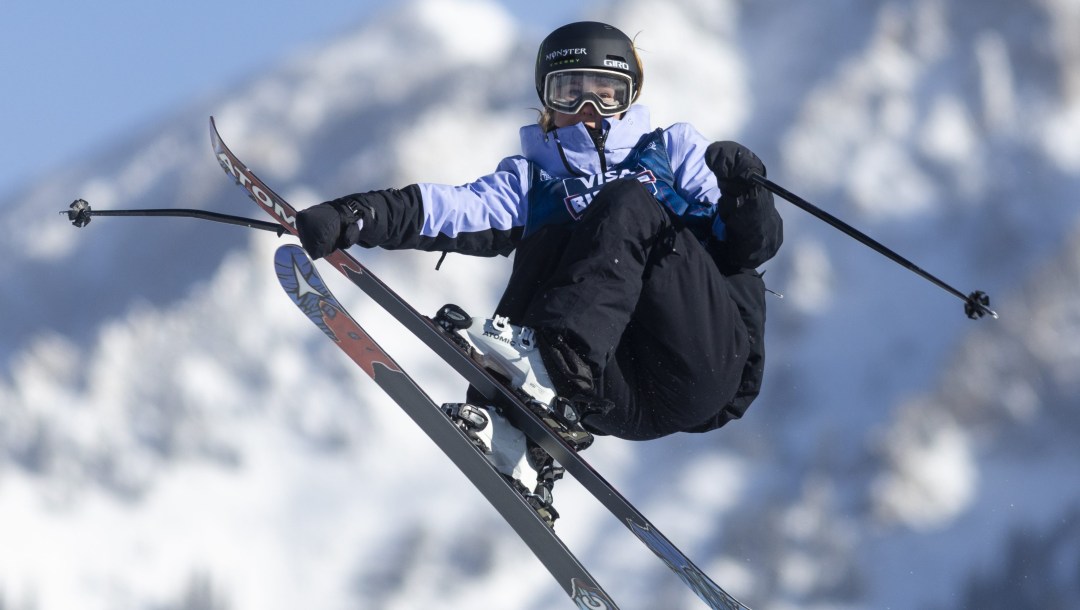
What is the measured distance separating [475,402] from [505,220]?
885mm

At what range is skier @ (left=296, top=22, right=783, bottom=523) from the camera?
6.03 metres

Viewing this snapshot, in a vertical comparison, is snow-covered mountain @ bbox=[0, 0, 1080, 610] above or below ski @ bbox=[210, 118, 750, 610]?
above

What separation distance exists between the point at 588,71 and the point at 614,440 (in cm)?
11466

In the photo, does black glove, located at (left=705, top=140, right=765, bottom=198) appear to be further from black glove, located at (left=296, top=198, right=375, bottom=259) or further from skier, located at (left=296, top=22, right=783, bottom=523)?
black glove, located at (left=296, top=198, right=375, bottom=259)

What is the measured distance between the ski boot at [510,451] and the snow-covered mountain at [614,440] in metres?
86.8

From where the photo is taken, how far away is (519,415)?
655cm

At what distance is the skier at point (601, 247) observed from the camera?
6.03 metres

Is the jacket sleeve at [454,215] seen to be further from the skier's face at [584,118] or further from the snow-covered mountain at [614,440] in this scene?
the snow-covered mountain at [614,440]

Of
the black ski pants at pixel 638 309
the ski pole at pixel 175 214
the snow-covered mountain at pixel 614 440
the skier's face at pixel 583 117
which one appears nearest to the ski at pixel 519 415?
the ski pole at pixel 175 214

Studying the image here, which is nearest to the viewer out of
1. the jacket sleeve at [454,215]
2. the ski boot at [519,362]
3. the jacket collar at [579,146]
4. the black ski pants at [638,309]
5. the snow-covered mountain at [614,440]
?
the black ski pants at [638,309]

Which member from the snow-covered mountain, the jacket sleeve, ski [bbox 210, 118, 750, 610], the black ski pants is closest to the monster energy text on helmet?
the jacket sleeve

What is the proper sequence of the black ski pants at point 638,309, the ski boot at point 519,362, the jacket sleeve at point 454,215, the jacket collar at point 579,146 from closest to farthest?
the black ski pants at point 638,309, the ski boot at point 519,362, the jacket sleeve at point 454,215, the jacket collar at point 579,146

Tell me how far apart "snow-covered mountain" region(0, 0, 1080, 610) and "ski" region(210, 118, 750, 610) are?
86.3 metres

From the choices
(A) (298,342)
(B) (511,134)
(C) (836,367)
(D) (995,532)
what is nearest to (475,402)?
(D) (995,532)
